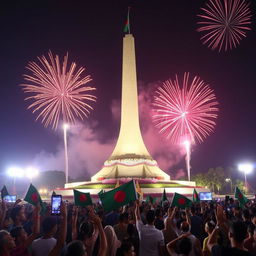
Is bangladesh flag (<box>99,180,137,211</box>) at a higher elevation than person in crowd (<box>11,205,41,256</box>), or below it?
higher

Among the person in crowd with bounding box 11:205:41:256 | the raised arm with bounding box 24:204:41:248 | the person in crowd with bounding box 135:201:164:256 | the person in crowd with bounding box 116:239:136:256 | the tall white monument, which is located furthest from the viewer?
the tall white monument

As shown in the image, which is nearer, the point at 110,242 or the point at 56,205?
the point at 110,242

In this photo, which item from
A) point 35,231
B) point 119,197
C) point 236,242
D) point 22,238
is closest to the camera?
point 236,242

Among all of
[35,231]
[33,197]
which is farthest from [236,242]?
[33,197]

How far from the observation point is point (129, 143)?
5297cm

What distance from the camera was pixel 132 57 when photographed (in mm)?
53938

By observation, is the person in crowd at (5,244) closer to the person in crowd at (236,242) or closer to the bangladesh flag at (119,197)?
the person in crowd at (236,242)

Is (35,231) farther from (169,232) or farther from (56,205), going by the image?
(56,205)

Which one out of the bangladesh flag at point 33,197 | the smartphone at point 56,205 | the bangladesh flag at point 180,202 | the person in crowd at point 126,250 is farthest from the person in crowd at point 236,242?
the bangladesh flag at point 33,197

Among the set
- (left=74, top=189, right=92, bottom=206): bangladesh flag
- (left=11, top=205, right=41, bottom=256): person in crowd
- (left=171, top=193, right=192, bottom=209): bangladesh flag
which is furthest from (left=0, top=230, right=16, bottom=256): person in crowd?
(left=171, top=193, right=192, bottom=209): bangladesh flag

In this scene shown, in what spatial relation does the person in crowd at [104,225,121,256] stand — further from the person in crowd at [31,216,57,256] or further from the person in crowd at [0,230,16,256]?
the person in crowd at [0,230,16,256]

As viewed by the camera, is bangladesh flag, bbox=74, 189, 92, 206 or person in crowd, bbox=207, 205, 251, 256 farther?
bangladesh flag, bbox=74, 189, 92, 206

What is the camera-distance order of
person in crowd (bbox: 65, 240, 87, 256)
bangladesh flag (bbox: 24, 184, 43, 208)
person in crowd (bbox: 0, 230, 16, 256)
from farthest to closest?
bangladesh flag (bbox: 24, 184, 43, 208) → person in crowd (bbox: 0, 230, 16, 256) → person in crowd (bbox: 65, 240, 87, 256)

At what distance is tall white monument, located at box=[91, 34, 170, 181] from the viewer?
50.8 meters
